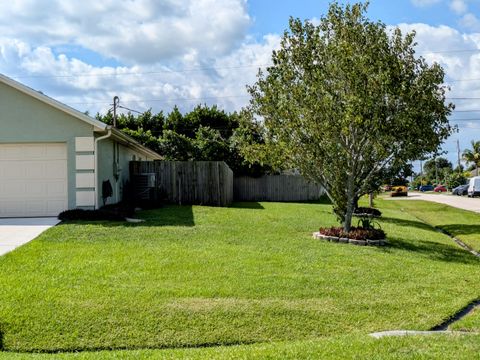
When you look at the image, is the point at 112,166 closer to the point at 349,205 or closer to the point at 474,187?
the point at 349,205

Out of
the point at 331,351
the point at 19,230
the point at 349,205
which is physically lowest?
the point at 331,351

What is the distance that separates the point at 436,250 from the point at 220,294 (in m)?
7.27

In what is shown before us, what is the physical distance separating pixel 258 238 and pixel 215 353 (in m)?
7.12

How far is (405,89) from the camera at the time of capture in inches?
458

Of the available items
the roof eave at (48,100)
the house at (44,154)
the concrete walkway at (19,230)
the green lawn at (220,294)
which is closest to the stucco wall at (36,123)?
the house at (44,154)

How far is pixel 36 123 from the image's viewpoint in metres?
15.5

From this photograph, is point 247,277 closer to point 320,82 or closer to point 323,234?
point 323,234

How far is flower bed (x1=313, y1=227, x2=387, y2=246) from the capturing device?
41.3 ft

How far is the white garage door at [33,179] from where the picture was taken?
15.7 meters

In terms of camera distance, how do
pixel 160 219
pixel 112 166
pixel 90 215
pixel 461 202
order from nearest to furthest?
pixel 90 215
pixel 160 219
pixel 112 166
pixel 461 202

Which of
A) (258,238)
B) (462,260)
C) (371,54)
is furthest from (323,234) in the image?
(371,54)

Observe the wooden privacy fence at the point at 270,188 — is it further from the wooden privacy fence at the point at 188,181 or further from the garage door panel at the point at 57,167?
the garage door panel at the point at 57,167

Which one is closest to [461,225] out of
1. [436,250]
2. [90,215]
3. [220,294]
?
[436,250]

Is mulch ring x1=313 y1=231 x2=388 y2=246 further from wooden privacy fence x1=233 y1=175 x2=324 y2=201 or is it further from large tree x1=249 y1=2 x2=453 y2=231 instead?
wooden privacy fence x1=233 y1=175 x2=324 y2=201
